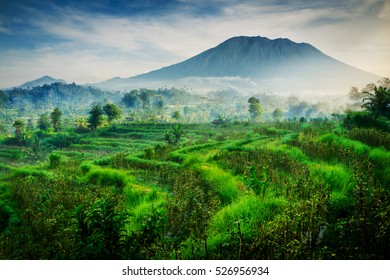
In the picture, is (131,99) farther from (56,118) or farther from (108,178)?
(108,178)

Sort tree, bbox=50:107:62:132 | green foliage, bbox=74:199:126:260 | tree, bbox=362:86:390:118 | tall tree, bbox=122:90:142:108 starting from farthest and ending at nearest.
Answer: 1. tall tree, bbox=122:90:142:108
2. tree, bbox=50:107:62:132
3. tree, bbox=362:86:390:118
4. green foliage, bbox=74:199:126:260

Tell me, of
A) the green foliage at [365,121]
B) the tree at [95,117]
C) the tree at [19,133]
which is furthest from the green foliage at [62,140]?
the green foliage at [365,121]

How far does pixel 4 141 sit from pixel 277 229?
3925cm

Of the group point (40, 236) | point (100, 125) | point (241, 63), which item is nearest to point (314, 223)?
point (40, 236)

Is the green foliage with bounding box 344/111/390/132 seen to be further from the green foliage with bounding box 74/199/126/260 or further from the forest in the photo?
the green foliage with bounding box 74/199/126/260

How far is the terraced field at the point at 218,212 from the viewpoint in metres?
3.50

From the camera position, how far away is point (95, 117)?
3662cm

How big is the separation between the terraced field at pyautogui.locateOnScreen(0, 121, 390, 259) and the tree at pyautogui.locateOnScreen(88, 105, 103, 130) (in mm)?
A: 28659

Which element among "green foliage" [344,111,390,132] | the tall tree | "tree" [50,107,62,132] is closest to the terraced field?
"green foliage" [344,111,390,132]

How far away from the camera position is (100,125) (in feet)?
126

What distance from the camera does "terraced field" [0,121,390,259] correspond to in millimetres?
3504

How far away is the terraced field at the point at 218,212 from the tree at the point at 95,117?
2866 cm

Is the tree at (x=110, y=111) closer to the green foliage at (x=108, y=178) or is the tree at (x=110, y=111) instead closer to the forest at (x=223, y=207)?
the forest at (x=223, y=207)

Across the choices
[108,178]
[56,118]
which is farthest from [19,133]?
[108,178]
